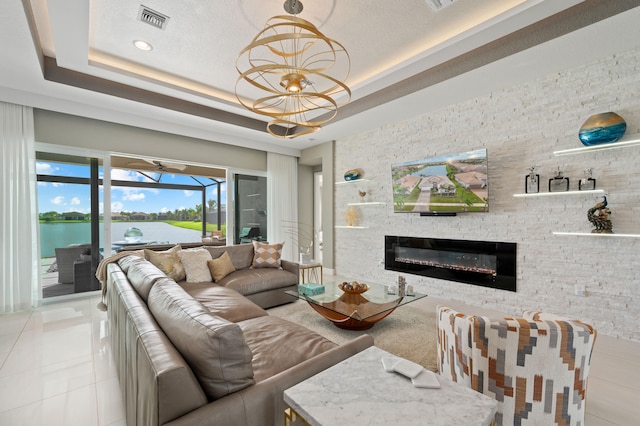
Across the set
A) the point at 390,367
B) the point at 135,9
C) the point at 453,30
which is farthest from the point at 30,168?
the point at 453,30

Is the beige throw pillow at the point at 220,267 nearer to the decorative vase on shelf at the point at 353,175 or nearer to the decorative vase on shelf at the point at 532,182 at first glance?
the decorative vase on shelf at the point at 353,175

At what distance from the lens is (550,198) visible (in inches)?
129

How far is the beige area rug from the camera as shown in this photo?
2.58 meters

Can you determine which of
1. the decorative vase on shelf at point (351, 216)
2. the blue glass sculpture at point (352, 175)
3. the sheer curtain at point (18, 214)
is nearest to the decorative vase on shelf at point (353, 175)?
A: the blue glass sculpture at point (352, 175)

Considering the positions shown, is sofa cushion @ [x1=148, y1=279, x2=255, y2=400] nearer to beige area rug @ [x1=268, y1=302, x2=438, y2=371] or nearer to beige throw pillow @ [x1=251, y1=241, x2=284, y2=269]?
beige area rug @ [x1=268, y1=302, x2=438, y2=371]

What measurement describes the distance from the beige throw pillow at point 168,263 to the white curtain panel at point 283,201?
9.37ft

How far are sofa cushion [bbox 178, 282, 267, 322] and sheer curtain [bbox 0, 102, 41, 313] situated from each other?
7.62ft

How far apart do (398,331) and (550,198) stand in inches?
90.9

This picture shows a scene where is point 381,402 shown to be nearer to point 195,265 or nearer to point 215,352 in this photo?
point 215,352

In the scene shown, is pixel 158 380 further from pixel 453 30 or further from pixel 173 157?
pixel 173 157

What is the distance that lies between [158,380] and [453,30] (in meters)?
3.71

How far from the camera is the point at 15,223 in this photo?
3729 millimetres

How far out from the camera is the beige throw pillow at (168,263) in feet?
11.5

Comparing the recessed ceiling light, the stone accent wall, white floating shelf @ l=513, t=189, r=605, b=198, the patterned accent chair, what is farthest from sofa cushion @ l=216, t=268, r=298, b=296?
white floating shelf @ l=513, t=189, r=605, b=198
